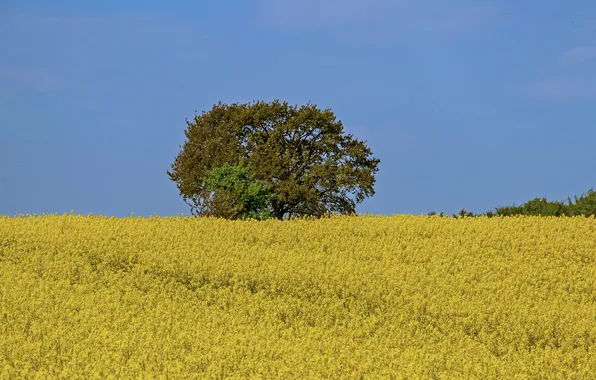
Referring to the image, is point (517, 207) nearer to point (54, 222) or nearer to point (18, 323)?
point (54, 222)

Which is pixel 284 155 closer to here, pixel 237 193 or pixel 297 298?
pixel 237 193

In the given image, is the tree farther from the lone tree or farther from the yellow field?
the yellow field

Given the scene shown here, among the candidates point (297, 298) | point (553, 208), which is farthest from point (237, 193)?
point (297, 298)

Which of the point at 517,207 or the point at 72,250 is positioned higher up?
the point at 517,207

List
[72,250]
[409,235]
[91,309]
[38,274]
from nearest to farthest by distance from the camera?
[91,309] → [38,274] → [72,250] → [409,235]

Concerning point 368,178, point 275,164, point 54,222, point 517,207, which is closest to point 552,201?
point 517,207

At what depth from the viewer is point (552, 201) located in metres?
26.3

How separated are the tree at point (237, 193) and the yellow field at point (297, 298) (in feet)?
29.5

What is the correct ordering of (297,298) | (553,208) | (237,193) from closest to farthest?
(297,298), (553,208), (237,193)

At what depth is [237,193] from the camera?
99.5ft

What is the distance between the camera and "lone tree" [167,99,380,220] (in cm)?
3381

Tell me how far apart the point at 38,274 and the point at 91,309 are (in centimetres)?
325

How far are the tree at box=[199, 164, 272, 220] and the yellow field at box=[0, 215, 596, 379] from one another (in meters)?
8.98

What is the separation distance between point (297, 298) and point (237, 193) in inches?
698
